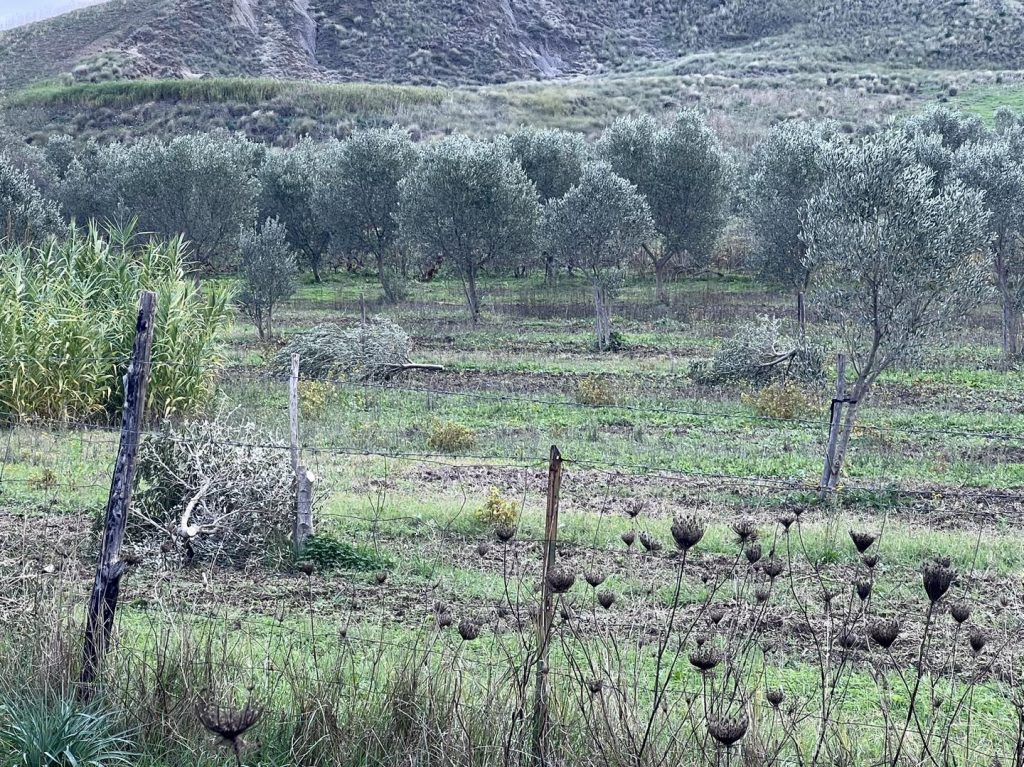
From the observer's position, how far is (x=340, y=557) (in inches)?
341

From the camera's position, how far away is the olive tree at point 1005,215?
28750 millimetres

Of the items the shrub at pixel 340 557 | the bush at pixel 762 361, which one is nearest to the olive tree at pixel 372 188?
the bush at pixel 762 361

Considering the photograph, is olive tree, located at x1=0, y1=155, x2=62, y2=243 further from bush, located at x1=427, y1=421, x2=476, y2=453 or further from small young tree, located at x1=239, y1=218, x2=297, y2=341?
bush, located at x1=427, y1=421, x2=476, y2=453

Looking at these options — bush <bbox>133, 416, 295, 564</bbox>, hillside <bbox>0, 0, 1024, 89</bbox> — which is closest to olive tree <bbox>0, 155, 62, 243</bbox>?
bush <bbox>133, 416, 295, 564</bbox>

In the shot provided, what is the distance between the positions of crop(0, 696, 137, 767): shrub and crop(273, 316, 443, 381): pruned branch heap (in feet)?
65.4

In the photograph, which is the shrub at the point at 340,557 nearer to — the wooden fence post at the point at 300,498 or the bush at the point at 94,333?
the wooden fence post at the point at 300,498

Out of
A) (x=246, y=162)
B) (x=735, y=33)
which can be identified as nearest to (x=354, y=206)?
(x=246, y=162)

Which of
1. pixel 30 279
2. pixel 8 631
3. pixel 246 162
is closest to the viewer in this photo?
pixel 8 631

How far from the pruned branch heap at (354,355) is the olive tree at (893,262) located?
1237cm

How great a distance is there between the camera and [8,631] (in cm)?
511

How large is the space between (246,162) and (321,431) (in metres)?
38.3

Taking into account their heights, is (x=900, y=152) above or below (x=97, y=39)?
below

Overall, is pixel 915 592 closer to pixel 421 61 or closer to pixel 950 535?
pixel 950 535

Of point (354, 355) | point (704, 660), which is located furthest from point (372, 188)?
point (704, 660)
